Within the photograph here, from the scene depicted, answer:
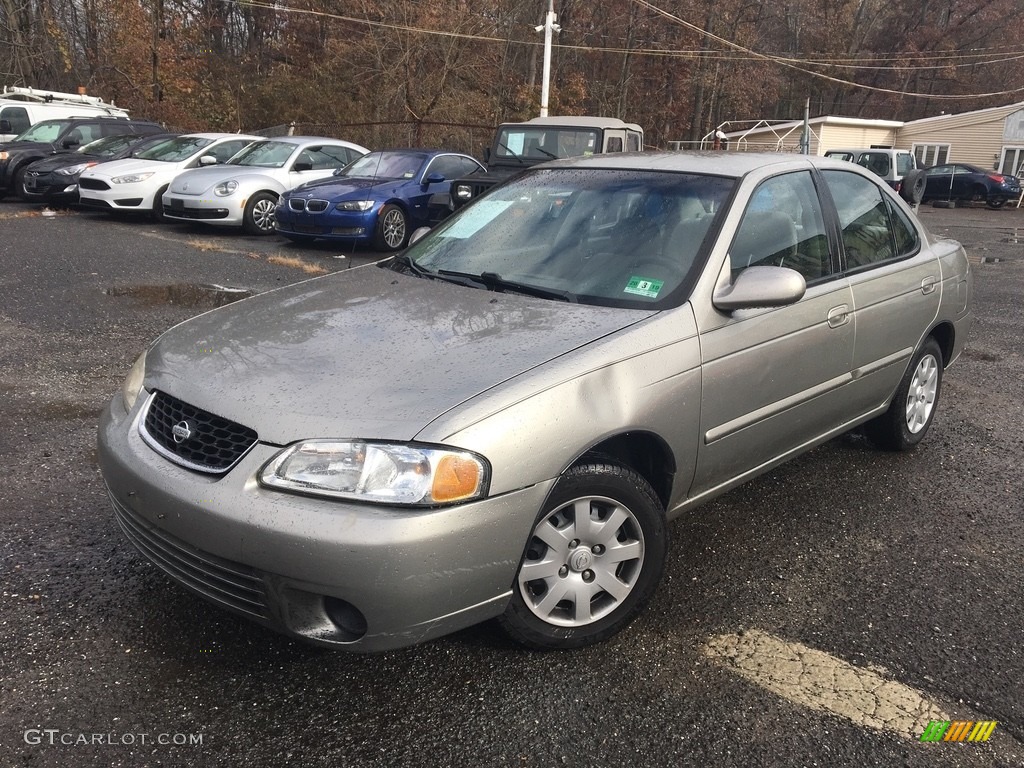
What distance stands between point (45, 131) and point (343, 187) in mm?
8986

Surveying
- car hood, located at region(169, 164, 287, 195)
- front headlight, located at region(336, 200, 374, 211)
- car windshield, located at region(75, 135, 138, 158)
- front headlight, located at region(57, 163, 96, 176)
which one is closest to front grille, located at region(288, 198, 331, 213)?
front headlight, located at region(336, 200, 374, 211)

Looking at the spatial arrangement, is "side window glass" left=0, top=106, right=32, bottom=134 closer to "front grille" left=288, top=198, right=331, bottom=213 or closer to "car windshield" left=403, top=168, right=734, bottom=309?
"front grille" left=288, top=198, right=331, bottom=213

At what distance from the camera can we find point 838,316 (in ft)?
12.0

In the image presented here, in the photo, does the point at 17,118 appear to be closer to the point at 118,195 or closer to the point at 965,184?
the point at 118,195

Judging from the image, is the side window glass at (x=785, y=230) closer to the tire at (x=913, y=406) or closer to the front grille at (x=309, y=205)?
the tire at (x=913, y=406)

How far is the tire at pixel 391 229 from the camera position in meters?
11.2

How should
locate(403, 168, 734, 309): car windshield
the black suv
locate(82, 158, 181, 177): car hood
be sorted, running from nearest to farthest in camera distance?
1. locate(403, 168, 734, 309): car windshield
2. locate(82, 158, 181, 177): car hood
3. the black suv

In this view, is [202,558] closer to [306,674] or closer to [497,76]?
[306,674]

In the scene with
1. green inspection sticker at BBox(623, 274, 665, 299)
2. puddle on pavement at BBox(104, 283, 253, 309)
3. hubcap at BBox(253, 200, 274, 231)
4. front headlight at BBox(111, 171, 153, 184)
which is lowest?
puddle on pavement at BBox(104, 283, 253, 309)

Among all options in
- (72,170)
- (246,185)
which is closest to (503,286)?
(246,185)

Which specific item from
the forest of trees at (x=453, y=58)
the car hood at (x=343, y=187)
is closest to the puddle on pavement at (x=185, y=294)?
the car hood at (x=343, y=187)

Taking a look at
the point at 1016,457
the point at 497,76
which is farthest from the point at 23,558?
the point at 497,76

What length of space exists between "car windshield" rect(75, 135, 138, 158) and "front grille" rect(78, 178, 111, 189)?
2.08 m

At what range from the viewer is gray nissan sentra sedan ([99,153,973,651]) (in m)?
2.29
